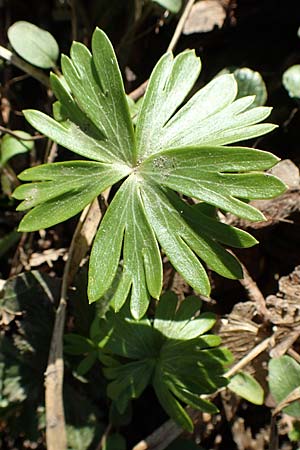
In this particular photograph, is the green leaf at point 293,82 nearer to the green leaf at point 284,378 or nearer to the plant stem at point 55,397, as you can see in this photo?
the green leaf at point 284,378

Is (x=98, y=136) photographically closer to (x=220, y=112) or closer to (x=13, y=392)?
(x=220, y=112)

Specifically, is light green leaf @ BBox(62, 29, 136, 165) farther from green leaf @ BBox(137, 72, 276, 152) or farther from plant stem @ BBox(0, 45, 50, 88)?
plant stem @ BBox(0, 45, 50, 88)

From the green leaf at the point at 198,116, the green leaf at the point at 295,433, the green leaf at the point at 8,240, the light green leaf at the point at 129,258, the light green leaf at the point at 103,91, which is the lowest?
the green leaf at the point at 295,433

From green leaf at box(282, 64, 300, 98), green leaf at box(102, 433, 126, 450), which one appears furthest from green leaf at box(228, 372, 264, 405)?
green leaf at box(282, 64, 300, 98)

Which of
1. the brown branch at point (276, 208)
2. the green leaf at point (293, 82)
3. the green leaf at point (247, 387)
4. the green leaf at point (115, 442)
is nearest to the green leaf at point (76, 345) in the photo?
the green leaf at point (115, 442)

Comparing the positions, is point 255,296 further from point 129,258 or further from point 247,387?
point 129,258

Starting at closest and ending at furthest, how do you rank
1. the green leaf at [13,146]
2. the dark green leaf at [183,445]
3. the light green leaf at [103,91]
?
the light green leaf at [103,91], the dark green leaf at [183,445], the green leaf at [13,146]
